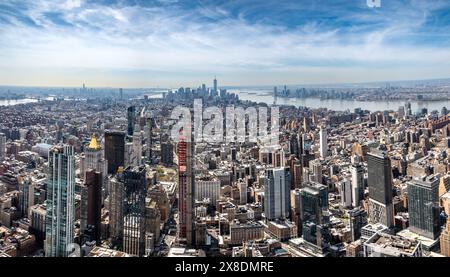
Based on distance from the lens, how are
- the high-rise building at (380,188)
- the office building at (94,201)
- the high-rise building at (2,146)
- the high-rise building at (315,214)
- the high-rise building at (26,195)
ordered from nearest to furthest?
the high-rise building at (315,214) < the office building at (94,201) < the high-rise building at (26,195) < the high-rise building at (2,146) < the high-rise building at (380,188)

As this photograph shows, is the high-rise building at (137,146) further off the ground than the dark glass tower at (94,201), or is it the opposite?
the high-rise building at (137,146)

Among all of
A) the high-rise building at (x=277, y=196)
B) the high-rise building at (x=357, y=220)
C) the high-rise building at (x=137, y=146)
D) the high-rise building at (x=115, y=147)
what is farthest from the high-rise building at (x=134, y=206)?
the high-rise building at (x=357, y=220)

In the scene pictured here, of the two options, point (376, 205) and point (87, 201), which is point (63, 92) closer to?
point (87, 201)

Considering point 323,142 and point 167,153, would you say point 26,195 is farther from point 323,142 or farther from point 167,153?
point 323,142

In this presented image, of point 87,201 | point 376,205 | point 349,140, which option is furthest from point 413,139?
point 87,201

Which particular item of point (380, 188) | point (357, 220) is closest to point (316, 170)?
point (380, 188)

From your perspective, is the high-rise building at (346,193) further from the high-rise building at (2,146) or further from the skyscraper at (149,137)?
the high-rise building at (2,146)
